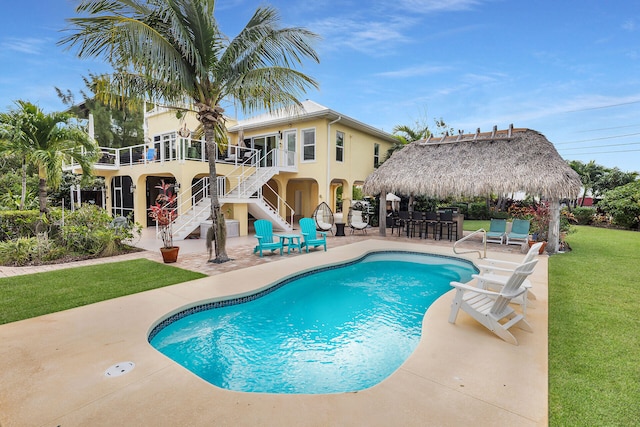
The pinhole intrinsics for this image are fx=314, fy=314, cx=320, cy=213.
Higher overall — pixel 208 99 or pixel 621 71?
pixel 621 71

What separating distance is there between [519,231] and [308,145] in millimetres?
10392

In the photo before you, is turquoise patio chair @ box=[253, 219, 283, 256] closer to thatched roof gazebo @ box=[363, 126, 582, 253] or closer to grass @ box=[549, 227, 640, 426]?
thatched roof gazebo @ box=[363, 126, 582, 253]

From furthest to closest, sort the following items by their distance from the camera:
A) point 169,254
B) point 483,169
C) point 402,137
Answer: point 402,137, point 483,169, point 169,254

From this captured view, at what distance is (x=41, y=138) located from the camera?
937 cm

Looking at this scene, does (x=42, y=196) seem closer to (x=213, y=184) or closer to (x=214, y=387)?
(x=213, y=184)

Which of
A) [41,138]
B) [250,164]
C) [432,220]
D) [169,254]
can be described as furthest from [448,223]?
[41,138]

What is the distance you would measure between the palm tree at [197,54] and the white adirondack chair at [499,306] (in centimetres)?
642

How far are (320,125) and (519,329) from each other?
42.9 feet

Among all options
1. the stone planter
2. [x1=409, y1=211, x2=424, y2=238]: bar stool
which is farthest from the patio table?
[x1=409, y1=211, x2=424, y2=238]: bar stool

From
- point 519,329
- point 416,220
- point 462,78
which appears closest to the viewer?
point 519,329

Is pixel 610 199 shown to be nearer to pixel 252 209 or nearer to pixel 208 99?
pixel 252 209

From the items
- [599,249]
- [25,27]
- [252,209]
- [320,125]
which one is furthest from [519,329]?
[25,27]

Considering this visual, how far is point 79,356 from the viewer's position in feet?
12.2

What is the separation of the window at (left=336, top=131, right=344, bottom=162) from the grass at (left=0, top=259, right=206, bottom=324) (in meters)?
11.0
